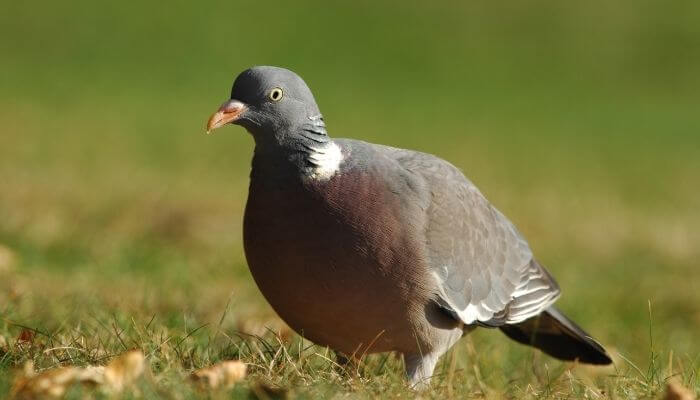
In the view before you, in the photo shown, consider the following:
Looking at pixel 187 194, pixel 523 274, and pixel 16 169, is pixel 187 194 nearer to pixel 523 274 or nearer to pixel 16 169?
pixel 16 169

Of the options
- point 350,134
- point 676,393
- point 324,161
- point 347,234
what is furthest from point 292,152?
point 350,134

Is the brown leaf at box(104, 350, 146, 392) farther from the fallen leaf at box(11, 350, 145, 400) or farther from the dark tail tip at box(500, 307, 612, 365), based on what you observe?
the dark tail tip at box(500, 307, 612, 365)

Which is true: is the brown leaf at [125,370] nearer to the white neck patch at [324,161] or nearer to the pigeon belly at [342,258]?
the pigeon belly at [342,258]

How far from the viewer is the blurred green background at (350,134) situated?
694 cm

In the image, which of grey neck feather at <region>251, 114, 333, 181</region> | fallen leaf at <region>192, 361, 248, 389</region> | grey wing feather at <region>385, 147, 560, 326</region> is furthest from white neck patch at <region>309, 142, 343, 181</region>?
fallen leaf at <region>192, 361, 248, 389</region>

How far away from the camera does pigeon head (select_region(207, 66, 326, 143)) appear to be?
421cm

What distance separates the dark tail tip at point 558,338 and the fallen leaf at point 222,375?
2.18 meters

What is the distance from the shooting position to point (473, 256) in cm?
471

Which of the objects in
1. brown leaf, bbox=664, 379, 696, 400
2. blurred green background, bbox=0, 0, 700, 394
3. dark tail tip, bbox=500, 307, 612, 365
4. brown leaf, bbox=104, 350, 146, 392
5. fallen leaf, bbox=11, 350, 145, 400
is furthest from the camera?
blurred green background, bbox=0, 0, 700, 394

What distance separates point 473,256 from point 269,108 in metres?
1.13

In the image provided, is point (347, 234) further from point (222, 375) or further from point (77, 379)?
point (77, 379)

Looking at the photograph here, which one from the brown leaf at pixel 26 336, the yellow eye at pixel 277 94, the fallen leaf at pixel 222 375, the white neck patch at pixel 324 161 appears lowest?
the brown leaf at pixel 26 336

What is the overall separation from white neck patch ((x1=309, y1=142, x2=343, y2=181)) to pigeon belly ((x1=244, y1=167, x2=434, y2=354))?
36 mm

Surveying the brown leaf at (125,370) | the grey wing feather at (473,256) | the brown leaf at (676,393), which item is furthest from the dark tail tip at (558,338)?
the brown leaf at (125,370)
